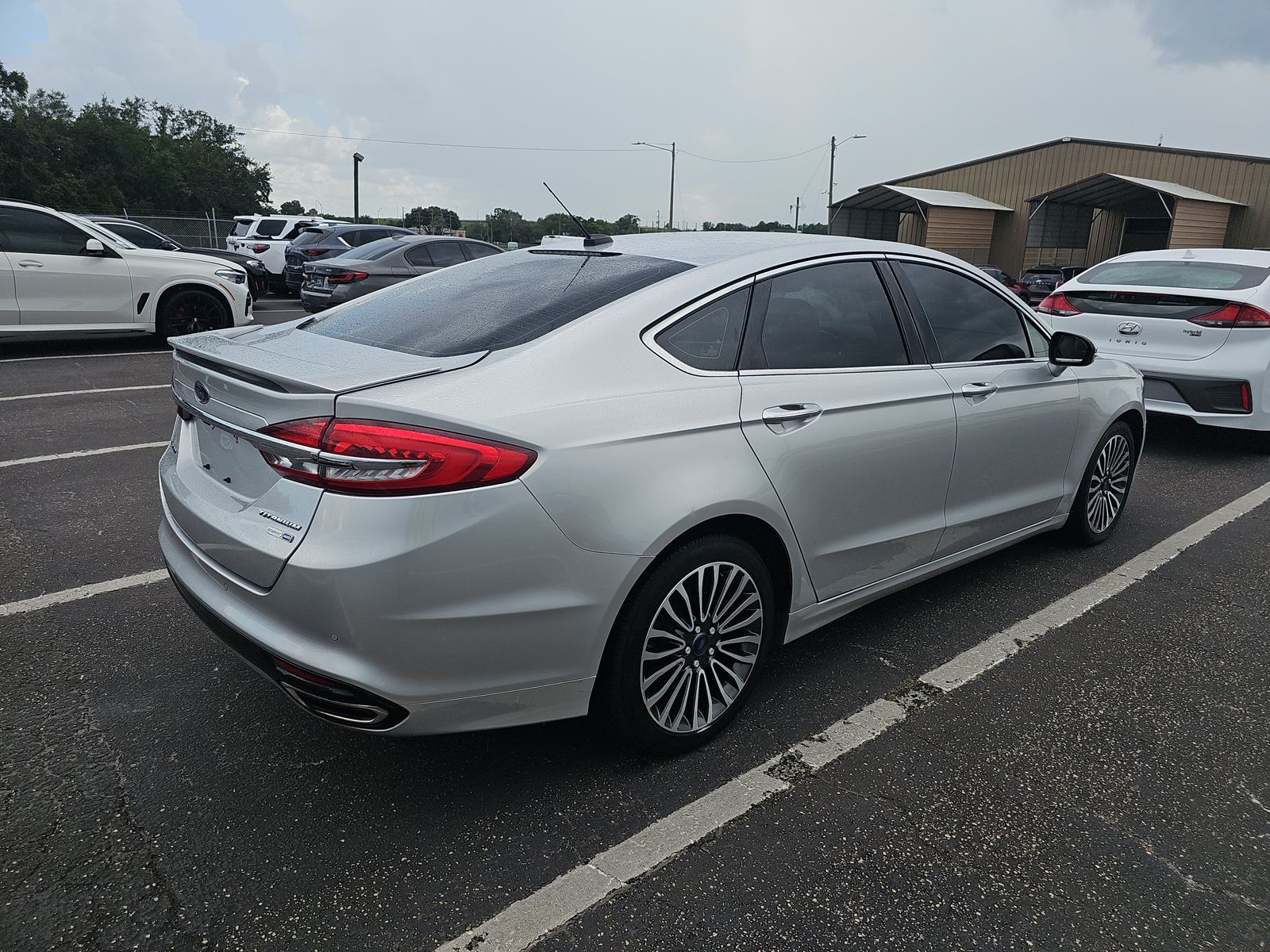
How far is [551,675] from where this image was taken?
2365 millimetres

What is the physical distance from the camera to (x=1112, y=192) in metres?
31.2

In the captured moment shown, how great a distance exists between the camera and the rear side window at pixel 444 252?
13617mm

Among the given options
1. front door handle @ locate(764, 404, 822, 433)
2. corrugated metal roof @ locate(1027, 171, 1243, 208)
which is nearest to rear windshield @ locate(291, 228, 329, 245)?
front door handle @ locate(764, 404, 822, 433)

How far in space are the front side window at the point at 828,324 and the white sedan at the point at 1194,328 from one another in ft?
14.7

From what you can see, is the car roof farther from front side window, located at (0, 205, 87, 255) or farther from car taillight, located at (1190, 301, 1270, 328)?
front side window, located at (0, 205, 87, 255)

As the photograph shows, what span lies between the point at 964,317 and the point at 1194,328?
3.99 meters

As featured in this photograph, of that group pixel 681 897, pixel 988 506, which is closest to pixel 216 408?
pixel 681 897

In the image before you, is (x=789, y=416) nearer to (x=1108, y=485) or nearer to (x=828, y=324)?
(x=828, y=324)

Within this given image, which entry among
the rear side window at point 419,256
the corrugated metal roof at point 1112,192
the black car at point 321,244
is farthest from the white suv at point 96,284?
the corrugated metal roof at point 1112,192

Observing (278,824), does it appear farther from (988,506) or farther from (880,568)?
(988,506)

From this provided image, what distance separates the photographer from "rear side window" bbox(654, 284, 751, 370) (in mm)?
2695

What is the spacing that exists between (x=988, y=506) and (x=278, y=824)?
9.50 feet

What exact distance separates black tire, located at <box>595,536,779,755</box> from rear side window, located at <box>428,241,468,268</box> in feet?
38.3

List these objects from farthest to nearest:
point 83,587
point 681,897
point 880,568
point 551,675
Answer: point 83,587 → point 880,568 → point 551,675 → point 681,897
